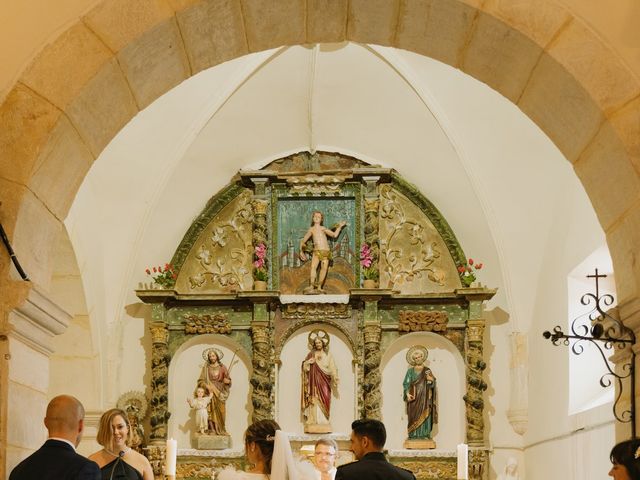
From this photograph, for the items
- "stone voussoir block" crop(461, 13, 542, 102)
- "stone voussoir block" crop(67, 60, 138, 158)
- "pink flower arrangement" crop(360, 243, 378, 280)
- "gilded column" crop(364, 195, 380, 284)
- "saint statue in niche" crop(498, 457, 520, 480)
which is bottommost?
"saint statue in niche" crop(498, 457, 520, 480)

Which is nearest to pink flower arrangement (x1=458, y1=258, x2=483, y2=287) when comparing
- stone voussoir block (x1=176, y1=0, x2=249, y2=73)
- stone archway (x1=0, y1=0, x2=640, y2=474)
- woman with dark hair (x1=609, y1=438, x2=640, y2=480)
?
stone archway (x1=0, y1=0, x2=640, y2=474)

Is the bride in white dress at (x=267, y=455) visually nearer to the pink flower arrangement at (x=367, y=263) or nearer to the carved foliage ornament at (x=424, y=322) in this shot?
the carved foliage ornament at (x=424, y=322)

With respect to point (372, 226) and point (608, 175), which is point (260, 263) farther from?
point (608, 175)

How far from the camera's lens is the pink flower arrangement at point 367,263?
→ 14.1m

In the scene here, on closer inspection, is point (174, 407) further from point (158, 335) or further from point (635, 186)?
point (635, 186)

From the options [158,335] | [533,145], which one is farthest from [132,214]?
[533,145]

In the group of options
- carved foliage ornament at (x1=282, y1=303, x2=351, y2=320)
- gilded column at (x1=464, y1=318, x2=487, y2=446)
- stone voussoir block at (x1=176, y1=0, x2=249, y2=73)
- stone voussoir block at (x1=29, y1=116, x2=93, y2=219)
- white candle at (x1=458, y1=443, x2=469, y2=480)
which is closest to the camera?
stone voussoir block at (x1=29, y1=116, x2=93, y2=219)

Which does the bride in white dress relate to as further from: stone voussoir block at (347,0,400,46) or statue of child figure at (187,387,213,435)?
statue of child figure at (187,387,213,435)

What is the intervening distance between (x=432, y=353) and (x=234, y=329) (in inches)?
100

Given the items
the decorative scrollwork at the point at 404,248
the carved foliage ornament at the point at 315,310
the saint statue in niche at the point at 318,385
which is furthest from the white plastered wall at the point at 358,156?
the saint statue in niche at the point at 318,385

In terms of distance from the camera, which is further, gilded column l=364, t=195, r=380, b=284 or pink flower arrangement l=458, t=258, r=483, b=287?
gilded column l=364, t=195, r=380, b=284

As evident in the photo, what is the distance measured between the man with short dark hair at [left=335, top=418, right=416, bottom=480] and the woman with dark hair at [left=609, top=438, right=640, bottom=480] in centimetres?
114

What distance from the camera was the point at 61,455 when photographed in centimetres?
445

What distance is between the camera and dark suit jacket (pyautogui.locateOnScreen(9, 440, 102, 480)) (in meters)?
4.39
